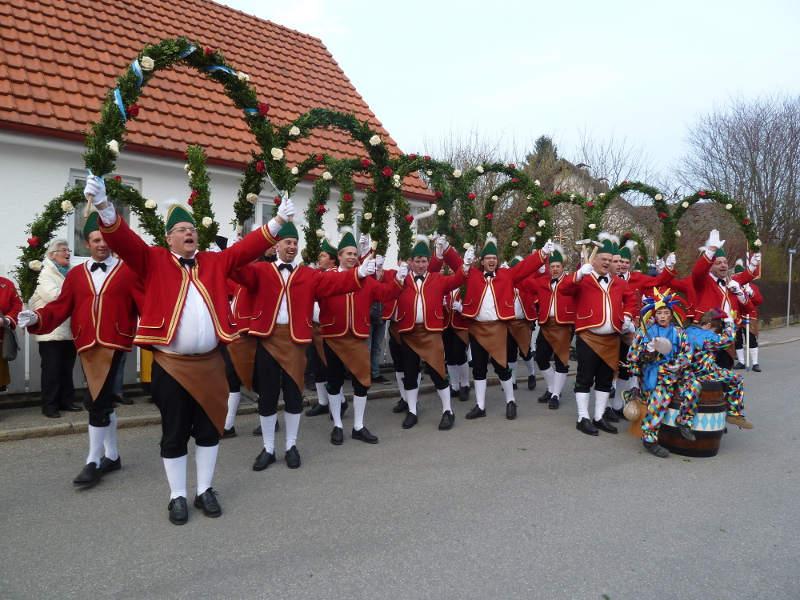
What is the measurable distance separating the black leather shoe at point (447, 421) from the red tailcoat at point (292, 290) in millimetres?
2122

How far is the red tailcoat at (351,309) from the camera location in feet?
20.4

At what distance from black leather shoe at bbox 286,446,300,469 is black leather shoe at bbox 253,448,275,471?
0.53 feet

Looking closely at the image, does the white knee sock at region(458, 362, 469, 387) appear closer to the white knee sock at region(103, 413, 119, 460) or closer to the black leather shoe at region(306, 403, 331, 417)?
the black leather shoe at region(306, 403, 331, 417)

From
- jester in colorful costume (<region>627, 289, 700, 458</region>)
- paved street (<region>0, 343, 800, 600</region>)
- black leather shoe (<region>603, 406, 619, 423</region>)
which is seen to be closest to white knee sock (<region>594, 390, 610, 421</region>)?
black leather shoe (<region>603, 406, 619, 423</region>)

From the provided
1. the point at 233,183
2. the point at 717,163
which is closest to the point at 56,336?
the point at 233,183

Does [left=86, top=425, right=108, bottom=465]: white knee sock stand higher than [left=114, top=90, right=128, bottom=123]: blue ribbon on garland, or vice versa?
[left=114, top=90, right=128, bottom=123]: blue ribbon on garland

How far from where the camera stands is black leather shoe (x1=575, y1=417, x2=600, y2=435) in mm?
6547

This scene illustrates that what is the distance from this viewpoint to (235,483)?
15.9 feet

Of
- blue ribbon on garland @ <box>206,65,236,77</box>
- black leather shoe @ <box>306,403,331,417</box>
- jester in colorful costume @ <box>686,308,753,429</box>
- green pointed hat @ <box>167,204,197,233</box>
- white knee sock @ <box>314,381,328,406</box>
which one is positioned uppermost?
blue ribbon on garland @ <box>206,65,236,77</box>

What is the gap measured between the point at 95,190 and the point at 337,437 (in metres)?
3.46

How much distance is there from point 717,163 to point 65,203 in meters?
30.8

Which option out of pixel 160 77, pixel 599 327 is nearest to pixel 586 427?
pixel 599 327

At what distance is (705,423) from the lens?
5.67 m

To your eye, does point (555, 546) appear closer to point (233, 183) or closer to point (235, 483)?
point (235, 483)
